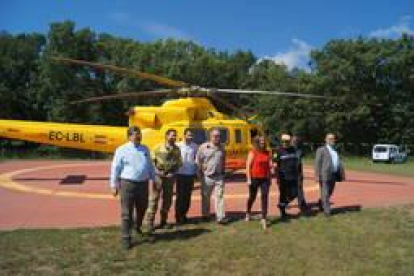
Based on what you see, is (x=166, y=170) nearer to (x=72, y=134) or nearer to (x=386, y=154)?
(x=72, y=134)

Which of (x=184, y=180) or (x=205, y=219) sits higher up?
(x=184, y=180)

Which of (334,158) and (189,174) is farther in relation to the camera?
(334,158)

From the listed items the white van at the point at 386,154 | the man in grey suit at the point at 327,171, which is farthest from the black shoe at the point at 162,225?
the white van at the point at 386,154

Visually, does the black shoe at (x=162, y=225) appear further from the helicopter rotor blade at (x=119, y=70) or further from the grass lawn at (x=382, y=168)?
the grass lawn at (x=382, y=168)

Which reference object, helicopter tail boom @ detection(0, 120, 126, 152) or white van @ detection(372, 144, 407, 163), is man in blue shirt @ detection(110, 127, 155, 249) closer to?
helicopter tail boom @ detection(0, 120, 126, 152)

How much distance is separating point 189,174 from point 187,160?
26 cm

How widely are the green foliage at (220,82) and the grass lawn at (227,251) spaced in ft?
134

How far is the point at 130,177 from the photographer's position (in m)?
8.61

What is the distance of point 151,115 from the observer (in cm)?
1766

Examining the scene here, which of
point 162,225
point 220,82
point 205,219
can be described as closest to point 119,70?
point 205,219

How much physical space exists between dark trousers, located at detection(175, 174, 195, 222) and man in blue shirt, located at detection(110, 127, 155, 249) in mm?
1376

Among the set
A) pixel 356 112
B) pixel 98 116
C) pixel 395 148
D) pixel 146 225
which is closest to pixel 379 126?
pixel 356 112

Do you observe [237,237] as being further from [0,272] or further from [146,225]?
[0,272]

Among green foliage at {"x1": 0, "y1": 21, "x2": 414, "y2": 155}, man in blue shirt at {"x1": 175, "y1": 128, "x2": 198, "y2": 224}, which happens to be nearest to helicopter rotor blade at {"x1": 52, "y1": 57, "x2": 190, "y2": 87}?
man in blue shirt at {"x1": 175, "y1": 128, "x2": 198, "y2": 224}
